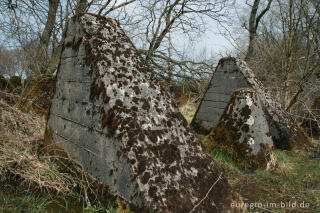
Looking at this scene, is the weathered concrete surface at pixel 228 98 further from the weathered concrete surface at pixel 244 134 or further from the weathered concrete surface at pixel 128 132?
the weathered concrete surface at pixel 128 132

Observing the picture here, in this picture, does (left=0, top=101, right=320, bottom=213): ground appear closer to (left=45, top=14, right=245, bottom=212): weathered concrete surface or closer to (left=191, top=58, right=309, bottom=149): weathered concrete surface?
(left=45, top=14, right=245, bottom=212): weathered concrete surface

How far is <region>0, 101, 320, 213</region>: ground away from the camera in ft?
7.12

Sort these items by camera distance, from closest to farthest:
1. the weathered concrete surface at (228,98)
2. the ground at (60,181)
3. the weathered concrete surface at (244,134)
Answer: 1. the ground at (60,181)
2. the weathered concrete surface at (244,134)
3. the weathered concrete surface at (228,98)

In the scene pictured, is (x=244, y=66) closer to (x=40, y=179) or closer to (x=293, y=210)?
(x=293, y=210)

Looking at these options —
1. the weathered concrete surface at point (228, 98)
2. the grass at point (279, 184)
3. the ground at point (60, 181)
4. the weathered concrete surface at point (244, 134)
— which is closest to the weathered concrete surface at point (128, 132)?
the ground at point (60, 181)

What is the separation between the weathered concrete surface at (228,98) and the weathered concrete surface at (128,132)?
3812mm

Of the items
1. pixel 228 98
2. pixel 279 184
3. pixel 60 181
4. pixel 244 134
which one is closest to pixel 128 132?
pixel 60 181

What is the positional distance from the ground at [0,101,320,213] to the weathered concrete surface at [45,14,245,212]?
26 centimetres

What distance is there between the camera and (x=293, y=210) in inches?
104

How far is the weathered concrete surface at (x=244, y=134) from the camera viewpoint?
4.03m

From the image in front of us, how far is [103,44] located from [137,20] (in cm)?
808

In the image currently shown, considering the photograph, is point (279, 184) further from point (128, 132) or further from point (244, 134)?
point (128, 132)

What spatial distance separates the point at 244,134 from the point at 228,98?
7.90 feet

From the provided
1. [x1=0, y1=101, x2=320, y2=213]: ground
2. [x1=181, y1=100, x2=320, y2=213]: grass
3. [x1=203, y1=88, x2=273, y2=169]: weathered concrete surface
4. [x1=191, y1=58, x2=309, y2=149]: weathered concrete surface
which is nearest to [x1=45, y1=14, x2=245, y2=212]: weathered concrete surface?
[x1=0, y1=101, x2=320, y2=213]: ground
